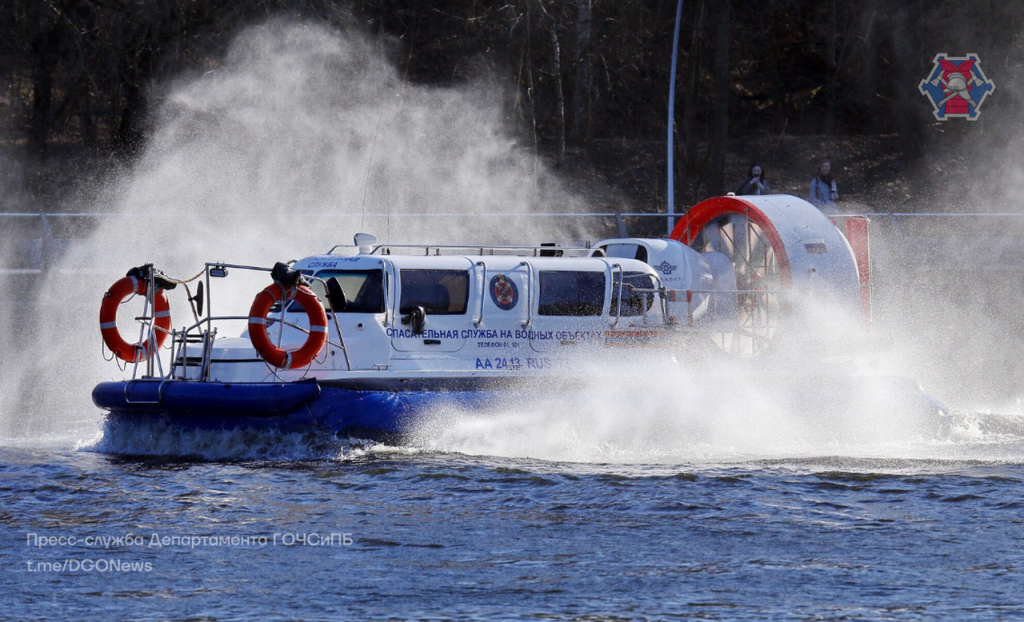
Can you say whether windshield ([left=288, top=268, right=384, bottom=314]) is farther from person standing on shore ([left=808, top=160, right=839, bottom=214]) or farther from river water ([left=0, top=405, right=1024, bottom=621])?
person standing on shore ([left=808, top=160, right=839, bottom=214])

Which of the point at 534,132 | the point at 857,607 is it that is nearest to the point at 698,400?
the point at 857,607

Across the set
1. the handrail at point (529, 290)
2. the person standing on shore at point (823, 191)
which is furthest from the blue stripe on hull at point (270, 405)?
the person standing on shore at point (823, 191)

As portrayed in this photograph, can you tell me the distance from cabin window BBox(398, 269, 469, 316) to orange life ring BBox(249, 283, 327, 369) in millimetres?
1126

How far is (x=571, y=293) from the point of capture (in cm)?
1336

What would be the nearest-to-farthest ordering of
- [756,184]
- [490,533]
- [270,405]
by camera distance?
[490,533]
[270,405]
[756,184]

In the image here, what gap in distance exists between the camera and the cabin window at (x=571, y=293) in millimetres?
13273

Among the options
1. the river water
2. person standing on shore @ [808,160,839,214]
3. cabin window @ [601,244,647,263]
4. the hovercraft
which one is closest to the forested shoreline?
person standing on shore @ [808,160,839,214]

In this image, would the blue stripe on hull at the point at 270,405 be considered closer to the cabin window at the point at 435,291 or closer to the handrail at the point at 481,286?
the cabin window at the point at 435,291

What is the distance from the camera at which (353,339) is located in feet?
40.9

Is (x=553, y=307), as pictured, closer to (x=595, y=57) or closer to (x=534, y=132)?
(x=534, y=132)

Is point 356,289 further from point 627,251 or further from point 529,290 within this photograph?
point 627,251

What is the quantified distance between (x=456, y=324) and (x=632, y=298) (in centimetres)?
191

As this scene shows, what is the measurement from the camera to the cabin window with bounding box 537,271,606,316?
1327cm

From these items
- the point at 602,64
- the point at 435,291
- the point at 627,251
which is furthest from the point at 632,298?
the point at 602,64
